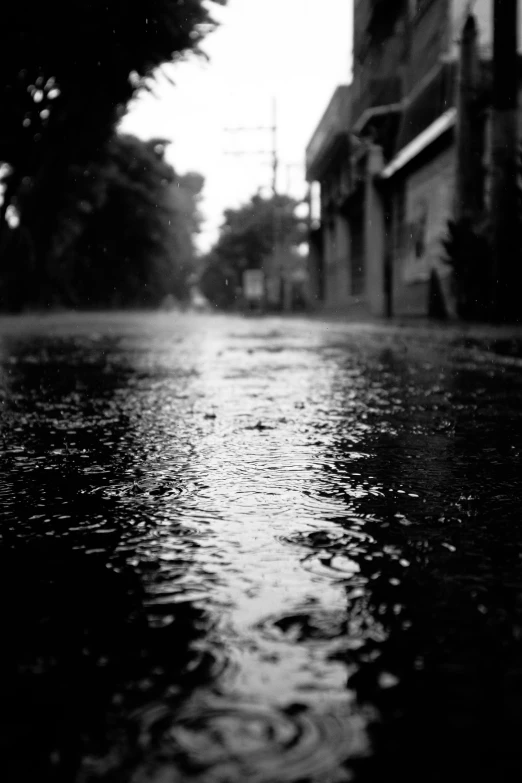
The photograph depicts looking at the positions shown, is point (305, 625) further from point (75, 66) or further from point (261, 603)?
point (75, 66)

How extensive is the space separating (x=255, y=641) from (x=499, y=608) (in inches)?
24.6

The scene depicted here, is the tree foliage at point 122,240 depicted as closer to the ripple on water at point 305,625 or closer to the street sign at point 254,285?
the street sign at point 254,285

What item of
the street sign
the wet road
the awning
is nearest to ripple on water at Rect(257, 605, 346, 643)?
the wet road

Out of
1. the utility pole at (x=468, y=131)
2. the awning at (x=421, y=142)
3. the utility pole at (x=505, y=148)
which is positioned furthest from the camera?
the awning at (x=421, y=142)

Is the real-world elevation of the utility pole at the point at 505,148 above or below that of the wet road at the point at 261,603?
above

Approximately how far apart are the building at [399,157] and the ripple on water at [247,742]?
17473mm

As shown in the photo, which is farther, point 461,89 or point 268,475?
point 461,89

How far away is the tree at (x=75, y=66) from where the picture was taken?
17.9m

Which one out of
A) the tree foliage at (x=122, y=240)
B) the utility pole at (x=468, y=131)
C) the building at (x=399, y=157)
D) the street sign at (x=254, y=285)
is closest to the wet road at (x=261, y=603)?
the utility pole at (x=468, y=131)

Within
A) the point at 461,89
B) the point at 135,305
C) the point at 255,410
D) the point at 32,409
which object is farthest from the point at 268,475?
the point at 135,305

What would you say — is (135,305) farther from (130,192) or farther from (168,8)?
(168,8)

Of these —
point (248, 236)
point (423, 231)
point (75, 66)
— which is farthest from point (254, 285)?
point (75, 66)

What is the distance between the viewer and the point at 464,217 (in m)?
18.2

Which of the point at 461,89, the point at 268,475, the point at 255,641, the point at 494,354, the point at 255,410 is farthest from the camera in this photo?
the point at 461,89
